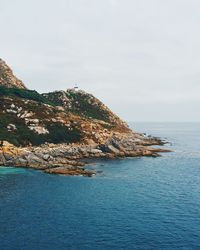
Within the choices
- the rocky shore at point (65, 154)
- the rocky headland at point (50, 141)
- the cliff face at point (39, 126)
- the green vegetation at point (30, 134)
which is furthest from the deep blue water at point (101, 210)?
the cliff face at point (39, 126)

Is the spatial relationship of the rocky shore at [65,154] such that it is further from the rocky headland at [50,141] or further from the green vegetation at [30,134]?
the green vegetation at [30,134]

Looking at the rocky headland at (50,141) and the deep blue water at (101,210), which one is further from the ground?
the rocky headland at (50,141)

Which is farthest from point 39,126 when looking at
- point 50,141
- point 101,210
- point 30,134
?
point 101,210

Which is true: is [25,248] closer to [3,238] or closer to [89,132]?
[3,238]

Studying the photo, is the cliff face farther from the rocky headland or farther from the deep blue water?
the deep blue water

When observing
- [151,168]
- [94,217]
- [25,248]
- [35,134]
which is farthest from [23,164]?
[25,248]

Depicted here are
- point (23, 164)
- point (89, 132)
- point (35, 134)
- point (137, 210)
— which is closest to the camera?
point (137, 210)
